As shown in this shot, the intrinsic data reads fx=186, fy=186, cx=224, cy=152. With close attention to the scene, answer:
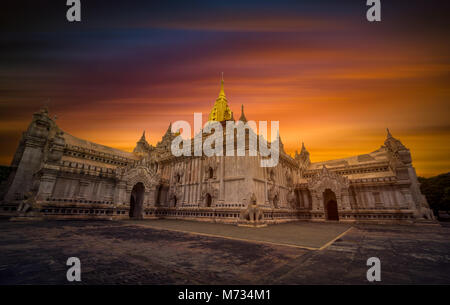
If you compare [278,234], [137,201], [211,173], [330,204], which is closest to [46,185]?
[137,201]

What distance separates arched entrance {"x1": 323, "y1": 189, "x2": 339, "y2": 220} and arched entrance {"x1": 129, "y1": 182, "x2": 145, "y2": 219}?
85.2ft

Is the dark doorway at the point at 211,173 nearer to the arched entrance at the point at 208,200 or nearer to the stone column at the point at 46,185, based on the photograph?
the arched entrance at the point at 208,200

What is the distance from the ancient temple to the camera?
19406 millimetres

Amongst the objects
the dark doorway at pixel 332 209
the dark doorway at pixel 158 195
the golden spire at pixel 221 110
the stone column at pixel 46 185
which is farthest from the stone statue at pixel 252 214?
the golden spire at pixel 221 110

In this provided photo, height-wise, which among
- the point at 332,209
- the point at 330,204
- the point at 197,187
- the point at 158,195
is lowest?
the point at 332,209

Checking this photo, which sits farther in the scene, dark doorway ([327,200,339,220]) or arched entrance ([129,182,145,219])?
dark doorway ([327,200,339,220])

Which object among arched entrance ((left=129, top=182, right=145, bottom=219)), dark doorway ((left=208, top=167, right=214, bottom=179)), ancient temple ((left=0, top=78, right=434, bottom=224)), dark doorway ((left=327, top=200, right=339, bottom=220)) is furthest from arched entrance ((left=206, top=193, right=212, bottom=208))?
dark doorway ((left=327, top=200, right=339, bottom=220))

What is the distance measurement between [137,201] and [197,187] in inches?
333

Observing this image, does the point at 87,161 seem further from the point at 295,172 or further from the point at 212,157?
the point at 295,172

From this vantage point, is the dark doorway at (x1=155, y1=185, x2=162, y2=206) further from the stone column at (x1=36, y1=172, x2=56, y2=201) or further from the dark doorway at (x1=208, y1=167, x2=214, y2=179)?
the stone column at (x1=36, y1=172, x2=56, y2=201)

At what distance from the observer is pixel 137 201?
2477 centimetres

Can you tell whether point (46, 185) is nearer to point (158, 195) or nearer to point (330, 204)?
point (158, 195)
